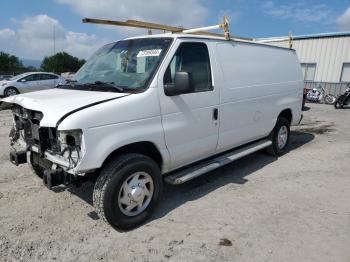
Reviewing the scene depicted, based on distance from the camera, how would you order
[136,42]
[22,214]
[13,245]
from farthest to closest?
[136,42]
[22,214]
[13,245]

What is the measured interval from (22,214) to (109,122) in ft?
6.14

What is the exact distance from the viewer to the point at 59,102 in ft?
11.5

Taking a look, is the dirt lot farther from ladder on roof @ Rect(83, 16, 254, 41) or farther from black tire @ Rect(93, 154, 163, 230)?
ladder on roof @ Rect(83, 16, 254, 41)

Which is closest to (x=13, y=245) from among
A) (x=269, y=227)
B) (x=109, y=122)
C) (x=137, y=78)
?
(x=109, y=122)

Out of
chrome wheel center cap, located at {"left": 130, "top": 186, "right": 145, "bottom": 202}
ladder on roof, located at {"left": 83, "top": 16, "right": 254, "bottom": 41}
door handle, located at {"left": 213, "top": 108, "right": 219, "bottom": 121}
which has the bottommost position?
chrome wheel center cap, located at {"left": 130, "top": 186, "right": 145, "bottom": 202}

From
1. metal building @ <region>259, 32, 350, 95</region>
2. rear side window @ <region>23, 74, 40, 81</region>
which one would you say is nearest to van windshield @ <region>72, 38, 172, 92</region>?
rear side window @ <region>23, 74, 40, 81</region>

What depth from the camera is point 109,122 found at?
10.9 ft

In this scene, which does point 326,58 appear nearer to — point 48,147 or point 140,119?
point 140,119

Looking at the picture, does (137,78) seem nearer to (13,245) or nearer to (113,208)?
(113,208)

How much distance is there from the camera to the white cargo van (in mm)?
3309

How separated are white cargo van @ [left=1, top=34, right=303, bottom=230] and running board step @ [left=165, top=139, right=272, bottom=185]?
0.01 meters

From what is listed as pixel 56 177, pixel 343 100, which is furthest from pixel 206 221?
pixel 343 100

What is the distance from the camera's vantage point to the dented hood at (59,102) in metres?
3.19

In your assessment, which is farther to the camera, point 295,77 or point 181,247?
point 295,77
